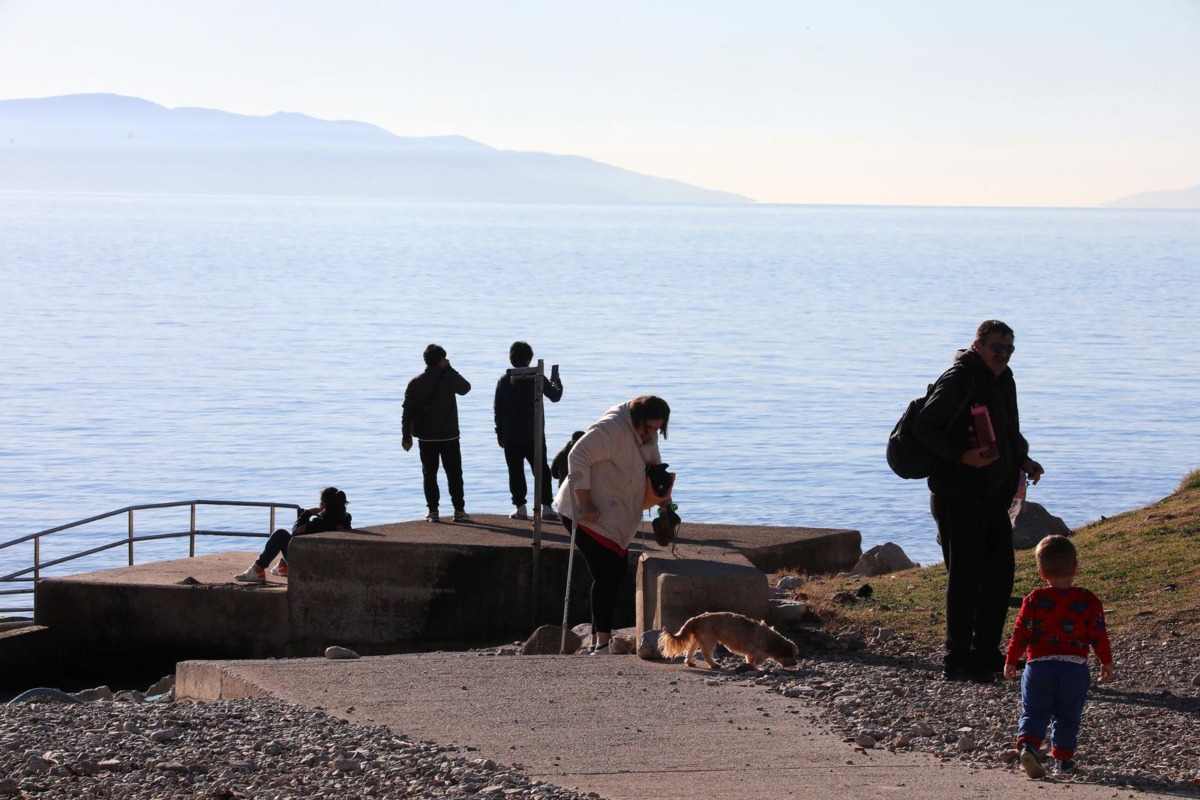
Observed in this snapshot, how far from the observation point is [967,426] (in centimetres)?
746

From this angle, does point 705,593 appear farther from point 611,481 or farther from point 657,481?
point 611,481

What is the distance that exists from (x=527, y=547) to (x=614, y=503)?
3.15m

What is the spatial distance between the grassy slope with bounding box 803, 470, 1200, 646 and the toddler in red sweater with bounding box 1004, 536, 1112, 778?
2.41 meters

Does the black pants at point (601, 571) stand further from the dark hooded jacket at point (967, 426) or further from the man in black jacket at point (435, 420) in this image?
the man in black jacket at point (435, 420)

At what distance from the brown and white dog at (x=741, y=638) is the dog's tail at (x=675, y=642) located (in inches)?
1.3

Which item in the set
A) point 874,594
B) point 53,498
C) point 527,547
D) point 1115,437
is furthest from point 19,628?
point 1115,437

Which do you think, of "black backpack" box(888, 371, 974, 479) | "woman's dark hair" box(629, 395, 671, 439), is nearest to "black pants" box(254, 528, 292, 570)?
"woman's dark hair" box(629, 395, 671, 439)

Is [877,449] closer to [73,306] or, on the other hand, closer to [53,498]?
[53,498]

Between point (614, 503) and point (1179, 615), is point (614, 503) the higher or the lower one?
the higher one

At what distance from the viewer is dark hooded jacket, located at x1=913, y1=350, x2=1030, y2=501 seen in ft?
24.3

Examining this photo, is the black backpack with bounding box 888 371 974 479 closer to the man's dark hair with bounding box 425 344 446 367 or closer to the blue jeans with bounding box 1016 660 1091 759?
the blue jeans with bounding box 1016 660 1091 759

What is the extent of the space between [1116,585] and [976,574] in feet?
7.14

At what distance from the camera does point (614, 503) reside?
8656 mm

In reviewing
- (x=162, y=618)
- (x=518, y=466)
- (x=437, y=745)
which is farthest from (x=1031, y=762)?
(x=162, y=618)
